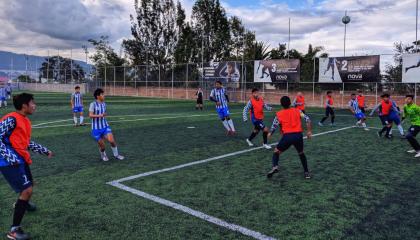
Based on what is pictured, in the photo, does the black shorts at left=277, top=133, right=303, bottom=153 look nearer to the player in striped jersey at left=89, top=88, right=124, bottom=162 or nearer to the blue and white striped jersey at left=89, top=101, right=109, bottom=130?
the player in striped jersey at left=89, top=88, right=124, bottom=162

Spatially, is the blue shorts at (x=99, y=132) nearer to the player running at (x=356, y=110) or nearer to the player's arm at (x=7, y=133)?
the player's arm at (x=7, y=133)

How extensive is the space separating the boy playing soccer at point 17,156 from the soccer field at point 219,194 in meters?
0.33

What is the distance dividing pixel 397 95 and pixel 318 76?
6.85m

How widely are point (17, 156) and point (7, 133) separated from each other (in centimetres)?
32

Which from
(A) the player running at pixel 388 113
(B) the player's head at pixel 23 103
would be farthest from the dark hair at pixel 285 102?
(A) the player running at pixel 388 113

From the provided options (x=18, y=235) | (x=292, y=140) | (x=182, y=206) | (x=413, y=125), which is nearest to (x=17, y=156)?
(x=18, y=235)

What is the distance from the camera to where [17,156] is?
178 inches

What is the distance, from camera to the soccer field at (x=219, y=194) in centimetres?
469

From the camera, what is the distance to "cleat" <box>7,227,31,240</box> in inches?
169

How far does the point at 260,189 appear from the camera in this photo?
6531mm

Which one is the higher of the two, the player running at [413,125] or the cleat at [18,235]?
the player running at [413,125]

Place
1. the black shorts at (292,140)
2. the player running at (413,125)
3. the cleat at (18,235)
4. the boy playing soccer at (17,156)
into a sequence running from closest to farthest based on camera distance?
1. the cleat at (18,235)
2. the boy playing soccer at (17,156)
3. the black shorts at (292,140)
4. the player running at (413,125)

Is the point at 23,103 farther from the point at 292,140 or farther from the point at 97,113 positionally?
the point at 292,140

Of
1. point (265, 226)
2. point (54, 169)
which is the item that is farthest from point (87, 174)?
point (265, 226)
